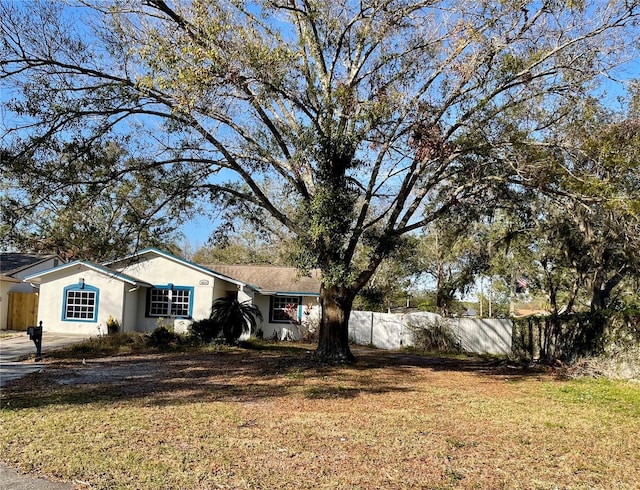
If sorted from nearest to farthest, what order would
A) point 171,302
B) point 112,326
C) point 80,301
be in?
point 112,326 < point 80,301 < point 171,302

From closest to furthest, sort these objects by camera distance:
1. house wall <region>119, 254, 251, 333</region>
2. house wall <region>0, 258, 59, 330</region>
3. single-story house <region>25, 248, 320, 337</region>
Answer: single-story house <region>25, 248, 320, 337</region>, house wall <region>119, 254, 251, 333</region>, house wall <region>0, 258, 59, 330</region>

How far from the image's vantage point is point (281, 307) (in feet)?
81.0

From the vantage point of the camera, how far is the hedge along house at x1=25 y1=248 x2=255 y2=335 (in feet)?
70.9

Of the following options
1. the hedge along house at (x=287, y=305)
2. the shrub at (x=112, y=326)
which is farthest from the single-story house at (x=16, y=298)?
the hedge along house at (x=287, y=305)

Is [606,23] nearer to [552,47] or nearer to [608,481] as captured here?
[552,47]

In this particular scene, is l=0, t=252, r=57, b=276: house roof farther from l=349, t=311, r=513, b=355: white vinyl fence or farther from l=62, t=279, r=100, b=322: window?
l=349, t=311, r=513, b=355: white vinyl fence

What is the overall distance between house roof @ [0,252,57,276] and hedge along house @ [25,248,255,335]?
2642mm

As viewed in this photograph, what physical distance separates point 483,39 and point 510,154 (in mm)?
2589

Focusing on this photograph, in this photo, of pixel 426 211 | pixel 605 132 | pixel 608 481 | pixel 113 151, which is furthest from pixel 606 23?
pixel 113 151

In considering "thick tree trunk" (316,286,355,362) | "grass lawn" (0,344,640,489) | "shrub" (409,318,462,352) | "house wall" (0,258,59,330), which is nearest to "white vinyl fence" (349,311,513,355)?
"shrub" (409,318,462,352)

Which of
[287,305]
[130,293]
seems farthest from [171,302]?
[287,305]

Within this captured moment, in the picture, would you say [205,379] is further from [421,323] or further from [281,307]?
[281,307]

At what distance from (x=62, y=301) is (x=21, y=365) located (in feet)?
31.9

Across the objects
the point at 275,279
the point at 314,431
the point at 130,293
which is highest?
the point at 275,279
